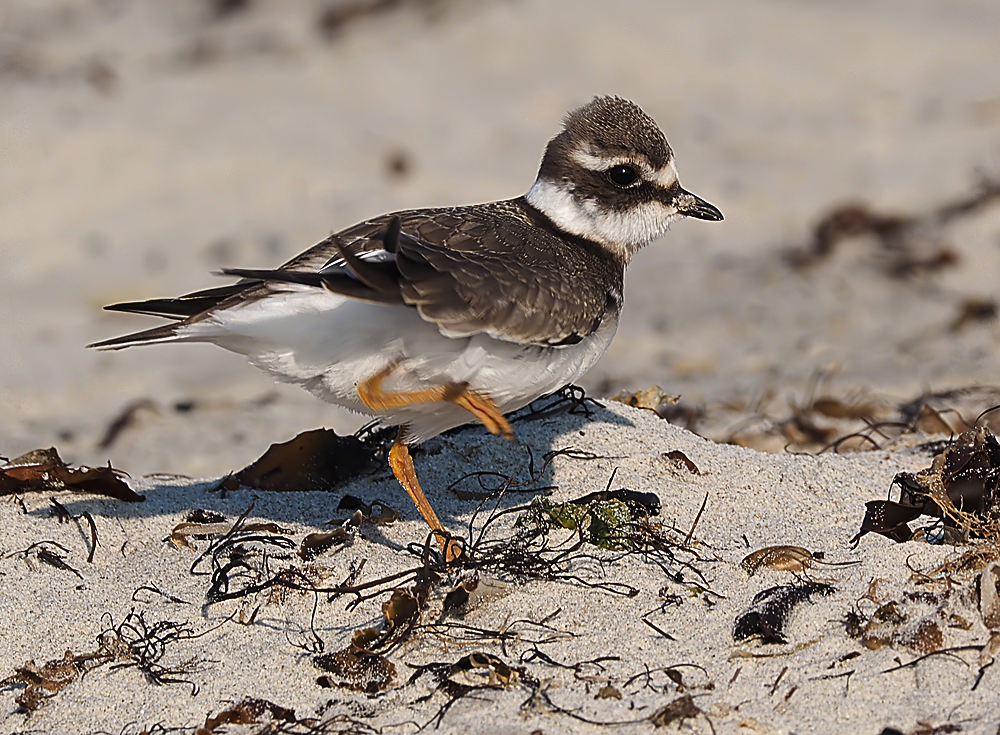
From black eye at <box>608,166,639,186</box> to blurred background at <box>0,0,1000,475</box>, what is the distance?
163 centimetres

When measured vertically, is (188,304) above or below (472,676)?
above

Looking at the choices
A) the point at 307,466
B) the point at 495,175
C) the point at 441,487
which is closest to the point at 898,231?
the point at 495,175

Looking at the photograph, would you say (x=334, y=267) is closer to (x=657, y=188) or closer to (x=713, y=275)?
(x=657, y=188)

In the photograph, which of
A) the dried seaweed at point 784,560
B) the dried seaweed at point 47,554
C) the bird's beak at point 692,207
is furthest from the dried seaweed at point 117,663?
the bird's beak at point 692,207

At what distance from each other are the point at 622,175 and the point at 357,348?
1588 mm

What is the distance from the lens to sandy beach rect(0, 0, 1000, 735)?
3.36m

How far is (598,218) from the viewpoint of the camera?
5070 mm

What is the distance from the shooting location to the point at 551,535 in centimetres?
412

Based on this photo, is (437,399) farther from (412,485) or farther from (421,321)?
(412,485)

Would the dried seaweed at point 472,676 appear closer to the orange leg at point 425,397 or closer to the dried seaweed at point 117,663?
the dried seaweed at point 117,663

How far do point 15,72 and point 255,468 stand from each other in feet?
24.1

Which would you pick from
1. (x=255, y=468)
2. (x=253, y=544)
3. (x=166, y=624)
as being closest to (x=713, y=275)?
(x=255, y=468)

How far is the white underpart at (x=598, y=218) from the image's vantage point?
16.6 feet

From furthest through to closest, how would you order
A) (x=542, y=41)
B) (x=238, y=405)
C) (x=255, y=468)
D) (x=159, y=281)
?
(x=542, y=41), (x=159, y=281), (x=238, y=405), (x=255, y=468)
